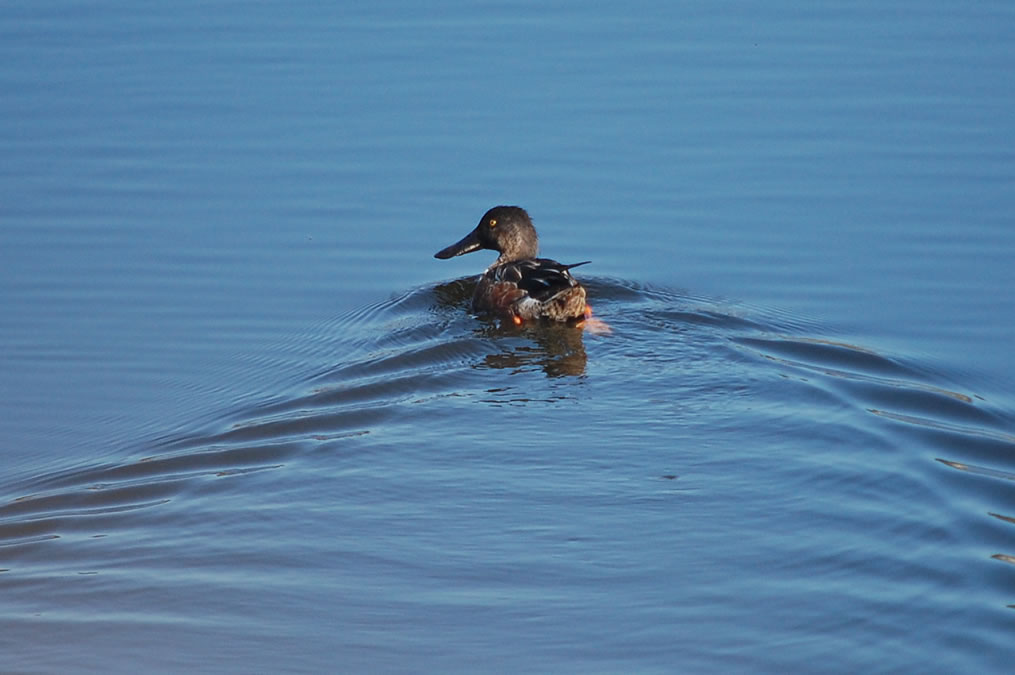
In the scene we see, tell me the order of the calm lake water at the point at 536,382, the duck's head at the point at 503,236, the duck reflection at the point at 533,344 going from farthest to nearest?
the duck's head at the point at 503,236, the duck reflection at the point at 533,344, the calm lake water at the point at 536,382

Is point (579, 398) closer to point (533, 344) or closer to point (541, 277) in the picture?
point (533, 344)

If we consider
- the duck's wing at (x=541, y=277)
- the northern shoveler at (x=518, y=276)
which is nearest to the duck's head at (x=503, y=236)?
the northern shoveler at (x=518, y=276)

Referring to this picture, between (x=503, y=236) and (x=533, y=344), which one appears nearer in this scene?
(x=533, y=344)

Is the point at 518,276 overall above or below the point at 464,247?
below

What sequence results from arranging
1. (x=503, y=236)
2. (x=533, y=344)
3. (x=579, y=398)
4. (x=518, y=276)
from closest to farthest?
(x=579, y=398) < (x=533, y=344) < (x=518, y=276) < (x=503, y=236)

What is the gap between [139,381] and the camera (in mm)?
8930

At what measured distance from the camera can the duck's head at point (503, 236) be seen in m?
11.1

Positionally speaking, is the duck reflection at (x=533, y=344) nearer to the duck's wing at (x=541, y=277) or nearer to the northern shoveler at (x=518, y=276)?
the northern shoveler at (x=518, y=276)

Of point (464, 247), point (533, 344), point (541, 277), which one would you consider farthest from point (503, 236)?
point (533, 344)

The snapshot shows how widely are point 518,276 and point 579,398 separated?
1977 millimetres

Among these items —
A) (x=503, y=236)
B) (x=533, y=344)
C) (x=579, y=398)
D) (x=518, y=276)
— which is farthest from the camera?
(x=503, y=236)

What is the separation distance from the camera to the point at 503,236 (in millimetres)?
11141

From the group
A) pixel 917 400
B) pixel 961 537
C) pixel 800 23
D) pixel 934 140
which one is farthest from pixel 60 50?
pixel 961 537

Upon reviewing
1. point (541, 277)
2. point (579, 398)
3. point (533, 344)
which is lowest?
point (579, 398)
